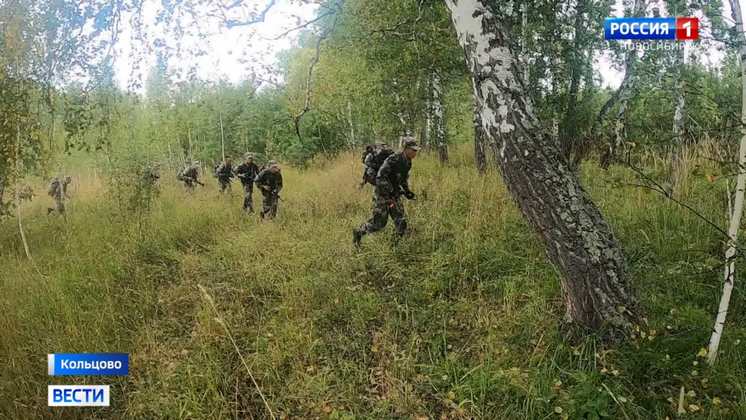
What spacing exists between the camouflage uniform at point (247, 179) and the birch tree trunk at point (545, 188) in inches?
262

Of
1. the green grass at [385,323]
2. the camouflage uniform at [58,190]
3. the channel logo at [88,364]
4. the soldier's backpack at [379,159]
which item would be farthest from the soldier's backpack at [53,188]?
the soldier's backpack at [379,159]

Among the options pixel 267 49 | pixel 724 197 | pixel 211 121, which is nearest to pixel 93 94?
pixel 267 49

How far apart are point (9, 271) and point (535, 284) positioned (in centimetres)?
637

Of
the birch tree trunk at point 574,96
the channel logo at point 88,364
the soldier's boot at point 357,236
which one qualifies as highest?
the birch tree trunk at point 574,96

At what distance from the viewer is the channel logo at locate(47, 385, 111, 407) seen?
304 cm

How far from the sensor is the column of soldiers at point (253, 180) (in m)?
7.82

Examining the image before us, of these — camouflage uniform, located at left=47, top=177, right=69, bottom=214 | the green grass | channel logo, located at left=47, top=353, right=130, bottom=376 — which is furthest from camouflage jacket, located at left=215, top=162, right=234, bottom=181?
channel logo, located at left=47, top=353, right=130, bottom=376

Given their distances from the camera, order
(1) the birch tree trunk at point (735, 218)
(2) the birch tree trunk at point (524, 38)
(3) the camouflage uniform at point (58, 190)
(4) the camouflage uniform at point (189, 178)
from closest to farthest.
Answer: (1) the birch tree trunk at point (735, 218), (2) the birch tree trunk at point (524, 38), (3) the camouflage uniform at point (58, 190), (4) the camouflage uniform at point (189, 178)

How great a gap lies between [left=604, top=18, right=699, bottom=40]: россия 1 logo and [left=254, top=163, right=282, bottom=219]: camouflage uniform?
236 inches

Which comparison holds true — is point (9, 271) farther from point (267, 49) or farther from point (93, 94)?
point (267, 49)

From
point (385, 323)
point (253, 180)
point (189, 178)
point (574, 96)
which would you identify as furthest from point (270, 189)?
point (574, 96)

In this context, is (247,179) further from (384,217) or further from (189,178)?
(384,217)

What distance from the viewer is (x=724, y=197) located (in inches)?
153

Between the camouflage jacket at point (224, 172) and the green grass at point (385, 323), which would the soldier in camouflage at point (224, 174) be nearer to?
the camouflage jacket at point (224, 172)
